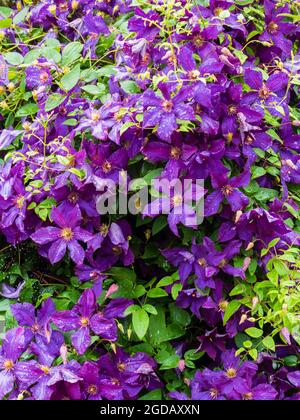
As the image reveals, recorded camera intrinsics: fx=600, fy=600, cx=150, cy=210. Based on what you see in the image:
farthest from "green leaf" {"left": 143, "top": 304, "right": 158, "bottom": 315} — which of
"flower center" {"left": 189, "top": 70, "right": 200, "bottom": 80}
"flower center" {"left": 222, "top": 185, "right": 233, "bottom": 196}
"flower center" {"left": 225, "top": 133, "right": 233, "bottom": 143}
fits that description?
"flower center" {"left": 189, "top": 70, "right": 200, "bottom": 80}

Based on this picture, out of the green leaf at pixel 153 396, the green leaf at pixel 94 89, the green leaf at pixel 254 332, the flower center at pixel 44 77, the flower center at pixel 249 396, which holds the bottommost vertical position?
the green leaf at pixel 153 396

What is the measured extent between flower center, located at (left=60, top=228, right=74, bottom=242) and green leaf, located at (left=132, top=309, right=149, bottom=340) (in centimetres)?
25

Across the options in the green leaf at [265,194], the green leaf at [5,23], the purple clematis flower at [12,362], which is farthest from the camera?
the green leaf at [5,23]

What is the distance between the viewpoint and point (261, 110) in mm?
1563

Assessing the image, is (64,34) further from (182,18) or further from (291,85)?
(291,85)

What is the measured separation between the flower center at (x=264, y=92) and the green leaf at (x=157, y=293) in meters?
0.58

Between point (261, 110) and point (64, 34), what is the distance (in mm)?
784

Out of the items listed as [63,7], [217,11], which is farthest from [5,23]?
[217,11]

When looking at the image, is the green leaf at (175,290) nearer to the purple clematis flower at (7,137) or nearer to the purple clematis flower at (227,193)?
the purple clematis flower at (227,193)

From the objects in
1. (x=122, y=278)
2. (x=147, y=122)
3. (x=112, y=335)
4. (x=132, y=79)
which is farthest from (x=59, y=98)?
(x=112, y=335)

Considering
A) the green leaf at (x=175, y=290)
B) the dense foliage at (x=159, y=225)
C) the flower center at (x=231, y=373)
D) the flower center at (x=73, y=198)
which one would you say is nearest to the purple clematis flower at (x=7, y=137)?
the dense foliage at (x=159, y=225)

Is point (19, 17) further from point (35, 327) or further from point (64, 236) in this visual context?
point (35, 327)

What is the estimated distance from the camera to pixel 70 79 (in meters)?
1.63

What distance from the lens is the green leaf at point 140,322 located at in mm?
1431
